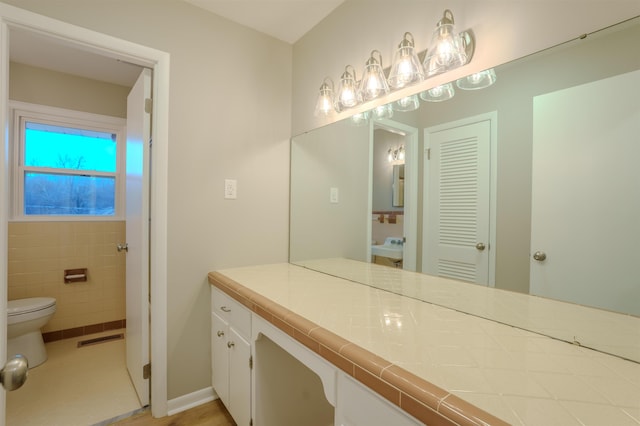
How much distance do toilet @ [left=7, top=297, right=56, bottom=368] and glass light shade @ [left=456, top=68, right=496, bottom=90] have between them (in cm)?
299

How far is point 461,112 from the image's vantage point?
45.6 inches

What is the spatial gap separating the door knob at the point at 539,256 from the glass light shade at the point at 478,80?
0.61 meters

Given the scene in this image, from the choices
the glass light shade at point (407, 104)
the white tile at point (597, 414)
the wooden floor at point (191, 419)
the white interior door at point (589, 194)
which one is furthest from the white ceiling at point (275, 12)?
the wooden floor at point (191, 419)

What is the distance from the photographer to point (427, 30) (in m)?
1.24

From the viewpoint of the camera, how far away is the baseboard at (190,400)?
5.37 ft

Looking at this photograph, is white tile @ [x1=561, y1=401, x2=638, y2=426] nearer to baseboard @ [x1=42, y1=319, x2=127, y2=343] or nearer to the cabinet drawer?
the cabinet drawer

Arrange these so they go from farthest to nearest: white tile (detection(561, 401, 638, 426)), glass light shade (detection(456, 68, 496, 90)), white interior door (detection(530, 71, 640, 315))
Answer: glass light shade (detection(456, 68, 496, 90)), white interior door (detection(530, 71, 640, 315)), white tile (detection(561, 401, 638, 426))

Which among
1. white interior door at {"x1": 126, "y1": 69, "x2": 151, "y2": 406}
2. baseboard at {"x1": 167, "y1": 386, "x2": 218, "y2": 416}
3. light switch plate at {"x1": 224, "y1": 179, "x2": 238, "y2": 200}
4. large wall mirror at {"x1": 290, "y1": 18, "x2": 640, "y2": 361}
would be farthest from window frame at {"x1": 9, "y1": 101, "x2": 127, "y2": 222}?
large wall mirror at {"x1": 290, "y1": 18, "x2": 640, "y2": 361}

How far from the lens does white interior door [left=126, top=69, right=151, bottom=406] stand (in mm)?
1630

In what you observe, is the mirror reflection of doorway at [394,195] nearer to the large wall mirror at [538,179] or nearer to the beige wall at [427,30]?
the large wall mirror at [538,179]

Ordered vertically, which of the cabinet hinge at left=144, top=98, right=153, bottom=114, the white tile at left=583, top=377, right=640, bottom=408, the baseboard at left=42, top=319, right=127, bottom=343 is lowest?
the baseboard at left=42, top=319, right=127, bottom=343

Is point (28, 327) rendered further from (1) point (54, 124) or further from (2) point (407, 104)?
(2) point (407, 104)

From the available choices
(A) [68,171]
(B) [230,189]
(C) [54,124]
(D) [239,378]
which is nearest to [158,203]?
(B) [230,189]

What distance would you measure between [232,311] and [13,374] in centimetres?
93
